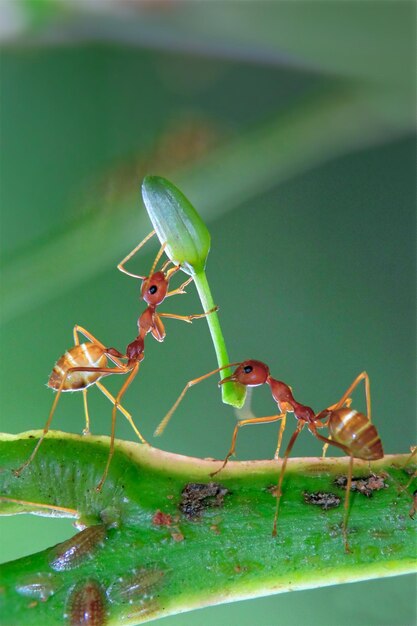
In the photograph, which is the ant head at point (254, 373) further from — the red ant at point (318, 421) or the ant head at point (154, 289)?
the ant head at point (154, 289)

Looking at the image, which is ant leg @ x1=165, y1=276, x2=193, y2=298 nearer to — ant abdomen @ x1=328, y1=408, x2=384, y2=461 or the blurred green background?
the blurred green background

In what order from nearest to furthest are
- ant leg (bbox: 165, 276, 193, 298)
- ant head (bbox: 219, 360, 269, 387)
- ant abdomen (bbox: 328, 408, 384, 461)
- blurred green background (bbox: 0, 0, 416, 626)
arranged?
ant abdomen (bbox: 328, 408, 384, 461) → ant head (bbox: 219, 360, 269, 387) → blurred green background (bbox: 0, 0, 416, 626) → ant leg (bbox: 165, 276, 193, 298)

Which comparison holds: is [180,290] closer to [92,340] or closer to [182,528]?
[92,340]

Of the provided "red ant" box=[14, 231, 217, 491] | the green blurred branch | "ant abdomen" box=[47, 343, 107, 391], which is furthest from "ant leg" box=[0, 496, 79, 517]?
the green blurred branch

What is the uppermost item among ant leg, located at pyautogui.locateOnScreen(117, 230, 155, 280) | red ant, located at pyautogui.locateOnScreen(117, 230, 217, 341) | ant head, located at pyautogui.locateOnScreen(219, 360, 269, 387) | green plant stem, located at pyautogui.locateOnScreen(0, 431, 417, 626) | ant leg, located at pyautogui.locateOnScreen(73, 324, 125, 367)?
ant leg, located at pyautogui.locateOnScreen(117, 230, 155, 280)

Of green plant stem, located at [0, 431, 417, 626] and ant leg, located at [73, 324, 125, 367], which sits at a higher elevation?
ant leg, located at [73, 324, 125, 367]

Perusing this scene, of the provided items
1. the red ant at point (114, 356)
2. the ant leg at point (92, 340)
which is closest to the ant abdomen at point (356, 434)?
the red ant at point (114, 356)

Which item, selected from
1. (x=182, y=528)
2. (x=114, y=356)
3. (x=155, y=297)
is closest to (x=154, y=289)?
(x=155, y=297)

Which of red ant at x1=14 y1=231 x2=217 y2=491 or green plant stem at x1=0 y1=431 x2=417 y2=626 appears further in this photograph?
red ant at x1=14 y1=231 x2=217 y2=491
